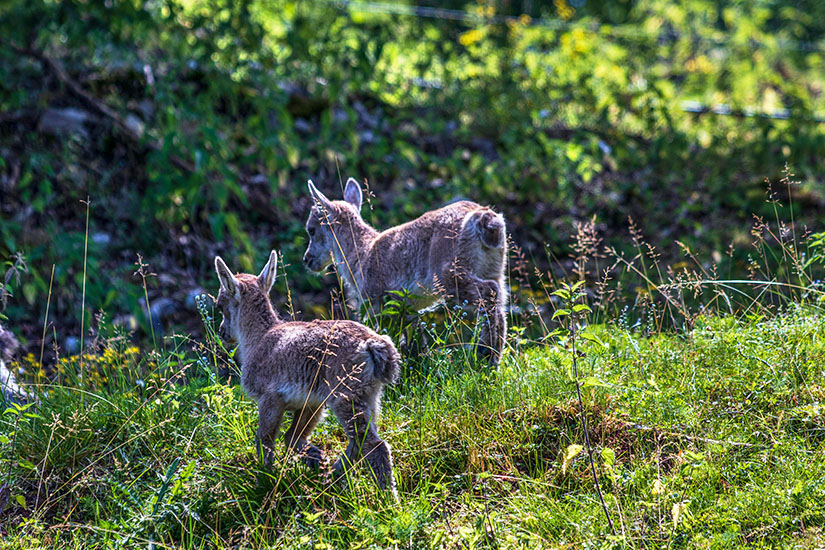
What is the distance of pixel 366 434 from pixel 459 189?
6732 mm

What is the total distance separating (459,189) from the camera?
11.0 metres

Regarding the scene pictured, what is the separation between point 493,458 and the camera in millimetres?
4984

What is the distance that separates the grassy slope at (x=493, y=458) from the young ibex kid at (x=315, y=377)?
198 mm

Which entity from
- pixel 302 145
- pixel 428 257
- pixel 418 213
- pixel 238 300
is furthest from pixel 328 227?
pixel 302 145

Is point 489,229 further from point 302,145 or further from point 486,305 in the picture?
point 302,145

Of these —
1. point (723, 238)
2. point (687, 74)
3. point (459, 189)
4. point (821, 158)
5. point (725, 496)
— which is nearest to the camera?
point (725, 496)

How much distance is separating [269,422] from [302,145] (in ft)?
22.0

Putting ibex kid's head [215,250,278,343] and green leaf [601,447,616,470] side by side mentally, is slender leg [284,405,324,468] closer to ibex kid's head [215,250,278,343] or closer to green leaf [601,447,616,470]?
ibex kid's head [215,250,278,343]

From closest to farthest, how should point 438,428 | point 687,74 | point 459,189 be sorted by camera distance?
point 438,428 < point 459,189 < point 687,74

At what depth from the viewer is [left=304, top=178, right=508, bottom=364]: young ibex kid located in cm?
640

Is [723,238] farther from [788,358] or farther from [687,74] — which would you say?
[687,74]

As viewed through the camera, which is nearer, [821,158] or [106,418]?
[106,418]

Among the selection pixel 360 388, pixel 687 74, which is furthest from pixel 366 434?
pixel 687 74

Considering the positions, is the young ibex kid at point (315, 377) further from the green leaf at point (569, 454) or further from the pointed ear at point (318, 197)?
the pointed ear at point (318, 197)
